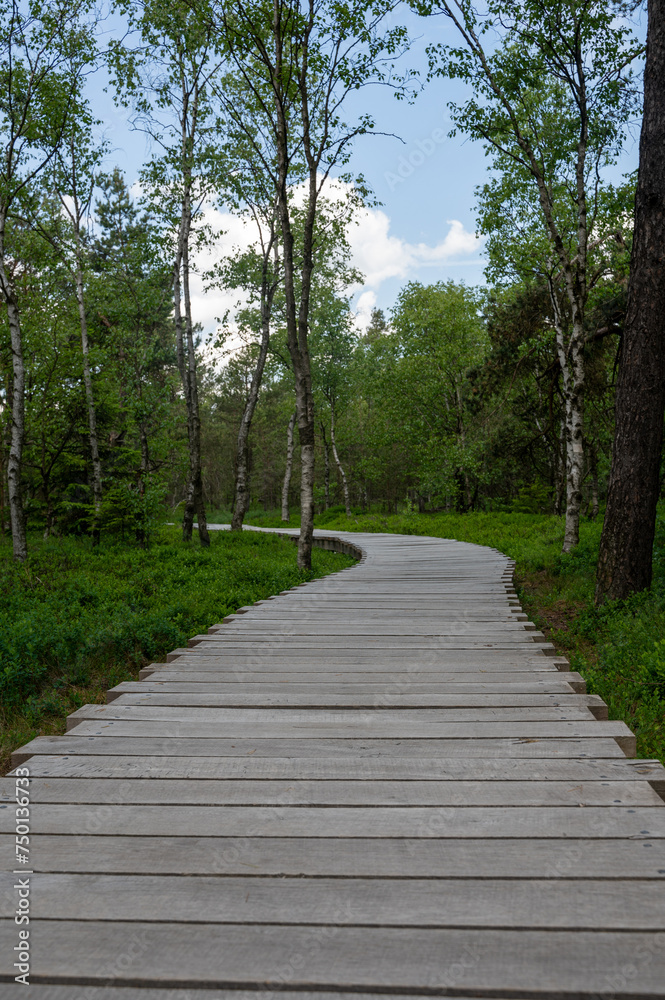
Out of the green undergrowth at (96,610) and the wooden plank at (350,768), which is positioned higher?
the wooden plank at (350,768)

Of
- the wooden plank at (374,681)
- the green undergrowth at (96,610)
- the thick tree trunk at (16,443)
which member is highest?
the thick tree trunk at (16,443)

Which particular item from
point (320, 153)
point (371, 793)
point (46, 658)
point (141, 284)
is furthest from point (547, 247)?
point (371, 793)

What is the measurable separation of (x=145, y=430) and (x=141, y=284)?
4.46 meters

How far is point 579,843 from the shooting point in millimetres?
2197

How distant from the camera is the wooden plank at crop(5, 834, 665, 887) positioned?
2.04 meters

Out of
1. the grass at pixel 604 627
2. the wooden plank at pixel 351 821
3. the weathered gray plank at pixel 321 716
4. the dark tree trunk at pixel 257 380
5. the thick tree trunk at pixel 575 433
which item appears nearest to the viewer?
the wooden plank at pixel 351 821

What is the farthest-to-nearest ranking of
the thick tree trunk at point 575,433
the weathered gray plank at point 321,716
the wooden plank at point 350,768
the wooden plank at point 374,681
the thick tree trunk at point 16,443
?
the thick tree trunk at point 16,443 < the thick tree trunk at point 575,433 < the wooden plank at point 374,681 < the weathered gray plank at point 321,716 < the wooden plank at point 350,768

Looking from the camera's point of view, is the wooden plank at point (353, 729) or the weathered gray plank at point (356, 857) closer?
the weathered gray plank at point (356, 857)

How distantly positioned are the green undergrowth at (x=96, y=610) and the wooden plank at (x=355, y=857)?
9.49ft

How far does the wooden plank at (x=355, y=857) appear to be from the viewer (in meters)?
2.04

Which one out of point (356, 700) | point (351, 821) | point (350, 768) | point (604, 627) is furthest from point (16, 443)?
point (351, 821)

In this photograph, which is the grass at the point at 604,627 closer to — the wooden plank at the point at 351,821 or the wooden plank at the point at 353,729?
the wooden plank at the point at 353,729

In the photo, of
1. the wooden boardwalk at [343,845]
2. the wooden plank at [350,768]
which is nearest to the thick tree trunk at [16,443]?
the wooden boardwalk at [343,845]

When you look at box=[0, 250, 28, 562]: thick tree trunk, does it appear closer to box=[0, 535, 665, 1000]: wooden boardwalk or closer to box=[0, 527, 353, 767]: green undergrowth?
box=[0, 527, 353, 767]: green undergrowth
